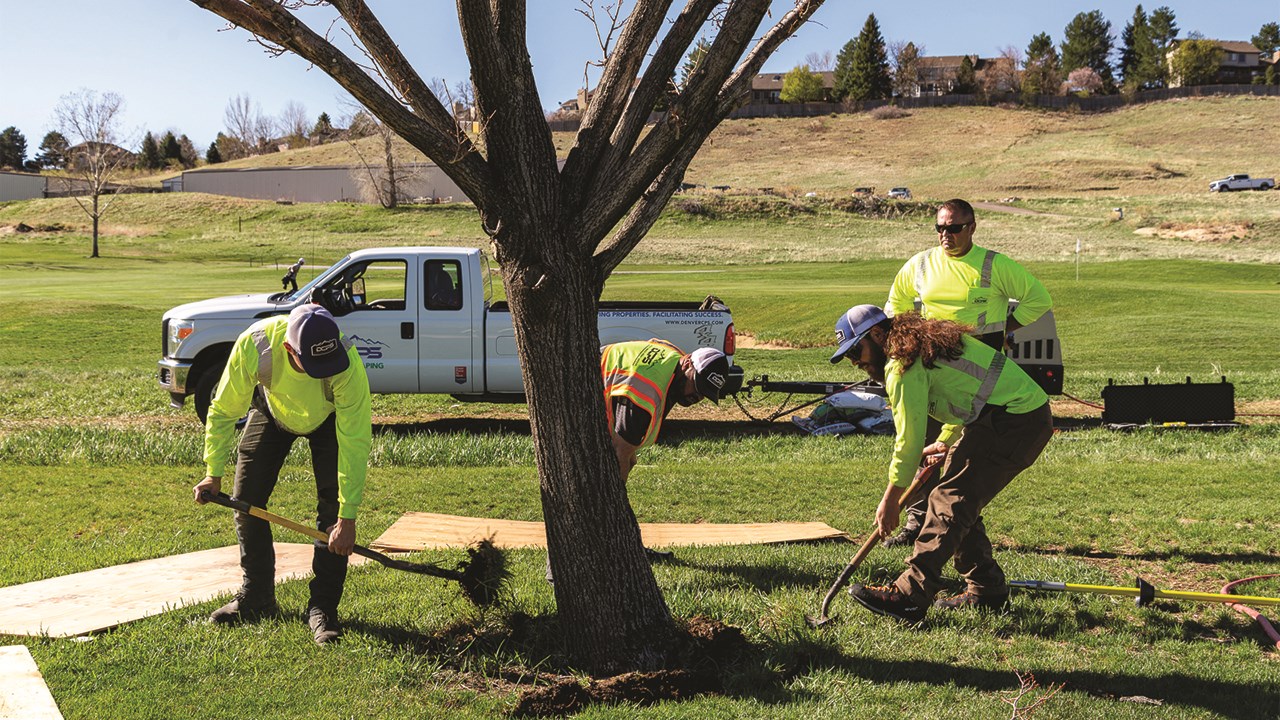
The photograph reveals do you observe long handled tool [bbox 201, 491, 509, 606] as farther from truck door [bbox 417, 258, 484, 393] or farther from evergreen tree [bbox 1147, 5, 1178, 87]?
evergreen tree [bbox 1147, 5, 1178, 87]

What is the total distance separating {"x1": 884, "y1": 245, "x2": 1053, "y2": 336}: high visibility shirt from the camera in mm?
6805

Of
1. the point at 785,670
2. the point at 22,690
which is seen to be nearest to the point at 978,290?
the point at 785,670

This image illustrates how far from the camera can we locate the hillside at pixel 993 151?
2995 inches

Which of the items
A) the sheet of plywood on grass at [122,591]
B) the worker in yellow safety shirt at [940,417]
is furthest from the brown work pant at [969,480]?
the sheet of plywood on grass at [122,591]

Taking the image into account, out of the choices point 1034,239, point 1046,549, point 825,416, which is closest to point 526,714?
point 1046,549

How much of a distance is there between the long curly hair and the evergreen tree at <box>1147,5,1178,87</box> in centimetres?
13149

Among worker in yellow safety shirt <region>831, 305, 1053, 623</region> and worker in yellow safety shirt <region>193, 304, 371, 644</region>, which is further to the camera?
worker in yellow safety shirt <region>831, 305, 1053, 623</region>

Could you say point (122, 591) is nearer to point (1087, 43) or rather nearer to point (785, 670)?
point (785, 670)

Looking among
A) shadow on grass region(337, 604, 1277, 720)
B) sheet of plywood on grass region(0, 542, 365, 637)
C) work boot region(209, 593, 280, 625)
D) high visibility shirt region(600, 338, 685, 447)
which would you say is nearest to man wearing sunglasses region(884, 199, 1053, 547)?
high visibility shirt region(600, 338, 685, 447)

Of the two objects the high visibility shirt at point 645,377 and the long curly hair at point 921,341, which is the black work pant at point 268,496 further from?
the long curly hair at point 921,341

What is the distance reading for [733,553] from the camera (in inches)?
271

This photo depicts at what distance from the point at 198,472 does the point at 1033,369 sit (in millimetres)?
8599

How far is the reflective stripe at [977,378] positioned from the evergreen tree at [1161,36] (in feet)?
431

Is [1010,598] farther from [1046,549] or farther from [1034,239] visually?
[1034,239]
